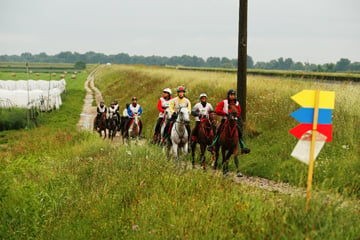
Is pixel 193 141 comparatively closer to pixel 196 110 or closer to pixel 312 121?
pixel 196 110

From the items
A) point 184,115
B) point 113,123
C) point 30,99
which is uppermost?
point 184,115

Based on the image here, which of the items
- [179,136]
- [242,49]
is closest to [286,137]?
[242,49]

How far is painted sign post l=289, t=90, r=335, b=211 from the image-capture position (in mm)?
5645

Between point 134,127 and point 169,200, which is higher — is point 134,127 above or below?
below

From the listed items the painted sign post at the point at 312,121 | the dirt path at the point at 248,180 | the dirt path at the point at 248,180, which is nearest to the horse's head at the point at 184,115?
the dirt path at the point at 248,180

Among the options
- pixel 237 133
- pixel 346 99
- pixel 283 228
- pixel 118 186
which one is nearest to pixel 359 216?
pixel 283 228

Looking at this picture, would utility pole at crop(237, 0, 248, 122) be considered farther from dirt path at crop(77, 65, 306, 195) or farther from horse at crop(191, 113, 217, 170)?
dirt path at crop(77, 65, 306, 195)

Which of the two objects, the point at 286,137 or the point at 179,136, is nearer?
the point at 179,136

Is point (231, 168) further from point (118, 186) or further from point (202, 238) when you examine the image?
point (202, 238)

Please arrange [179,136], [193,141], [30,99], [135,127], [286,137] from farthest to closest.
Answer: [30,99]
[135,127]
[286,137]
[193,141]
[179,136]

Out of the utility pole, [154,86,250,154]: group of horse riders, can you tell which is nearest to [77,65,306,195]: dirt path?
[154,86,250,154]: group of horse riders

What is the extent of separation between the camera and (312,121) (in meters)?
5.74

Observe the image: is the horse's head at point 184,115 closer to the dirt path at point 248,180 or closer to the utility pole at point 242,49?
the dirt path at point 248,180

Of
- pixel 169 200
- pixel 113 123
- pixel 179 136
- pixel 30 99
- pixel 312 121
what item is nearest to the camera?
pixel 312 121
